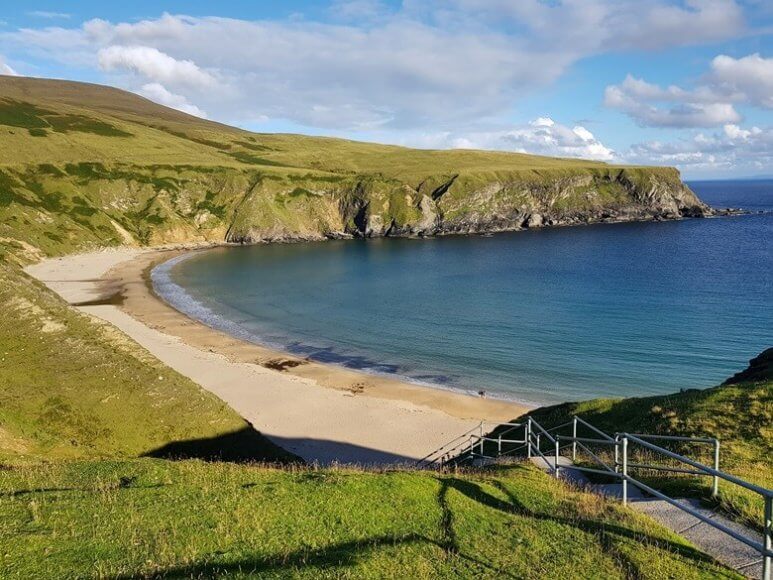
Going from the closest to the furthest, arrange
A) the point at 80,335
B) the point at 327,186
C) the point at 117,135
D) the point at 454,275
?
the point at 80,335 → the point at 454,275 → the point at 327,186 → the point at 117,135

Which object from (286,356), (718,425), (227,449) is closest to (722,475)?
(718,425)

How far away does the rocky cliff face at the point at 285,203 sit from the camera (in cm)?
12925

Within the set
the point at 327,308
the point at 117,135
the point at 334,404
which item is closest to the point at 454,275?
the point at 327,308

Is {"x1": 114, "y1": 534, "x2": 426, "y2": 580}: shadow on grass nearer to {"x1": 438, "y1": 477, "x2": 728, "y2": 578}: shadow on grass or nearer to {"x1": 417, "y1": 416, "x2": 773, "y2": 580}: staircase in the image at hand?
{"x1": 438, "y1": 477, "x2": 728, "y2": 578}: shadow on grass

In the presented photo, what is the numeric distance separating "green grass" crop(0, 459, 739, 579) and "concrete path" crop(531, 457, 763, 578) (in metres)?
0.53

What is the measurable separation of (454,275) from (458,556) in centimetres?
9646

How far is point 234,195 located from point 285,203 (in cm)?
1570

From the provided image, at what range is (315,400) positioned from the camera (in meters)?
43.7

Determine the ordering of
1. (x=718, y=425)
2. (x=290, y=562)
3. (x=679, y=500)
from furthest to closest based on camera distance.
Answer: (x=718, y=425), (x=679, y=500), (x=290, y=562)

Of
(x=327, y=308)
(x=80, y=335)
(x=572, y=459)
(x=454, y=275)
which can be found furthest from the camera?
(x=454, y=275)

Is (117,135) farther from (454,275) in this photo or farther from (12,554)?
(12,554)

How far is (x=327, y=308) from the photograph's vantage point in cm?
7969

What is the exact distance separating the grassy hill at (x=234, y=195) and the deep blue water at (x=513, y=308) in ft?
78.4

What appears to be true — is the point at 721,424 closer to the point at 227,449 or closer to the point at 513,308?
the point at 227,449
